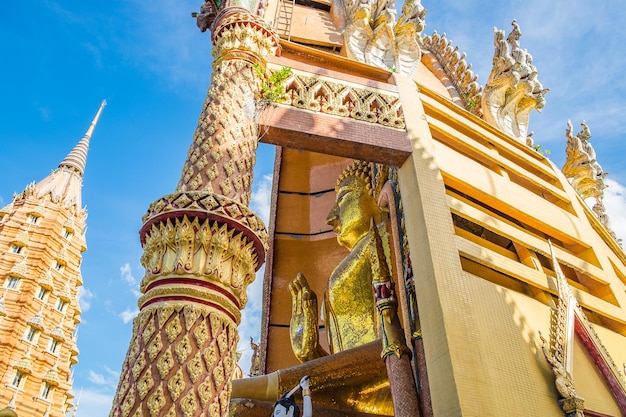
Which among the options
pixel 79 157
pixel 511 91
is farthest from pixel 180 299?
pixel 79 157

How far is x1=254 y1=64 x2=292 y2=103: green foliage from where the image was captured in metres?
5.18

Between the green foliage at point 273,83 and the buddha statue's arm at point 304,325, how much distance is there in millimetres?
2731

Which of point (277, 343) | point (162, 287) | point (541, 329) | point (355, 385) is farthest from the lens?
point (277, 343)

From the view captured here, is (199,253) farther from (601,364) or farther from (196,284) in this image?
(601,364)

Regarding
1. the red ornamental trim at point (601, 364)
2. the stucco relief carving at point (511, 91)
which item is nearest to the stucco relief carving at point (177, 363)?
the red ornamental trim at point (601, 364)

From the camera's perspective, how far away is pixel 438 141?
6090 millimetres

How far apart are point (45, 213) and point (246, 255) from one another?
88.4ft

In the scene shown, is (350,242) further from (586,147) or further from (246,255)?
(586,147)

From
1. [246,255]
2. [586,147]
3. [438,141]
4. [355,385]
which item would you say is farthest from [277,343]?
[586,147]

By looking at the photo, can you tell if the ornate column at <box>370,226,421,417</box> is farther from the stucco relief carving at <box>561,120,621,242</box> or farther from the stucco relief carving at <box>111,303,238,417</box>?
the stucco relief carving at <box>561,120,621,242</box>

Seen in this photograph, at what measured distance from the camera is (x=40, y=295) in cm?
2469

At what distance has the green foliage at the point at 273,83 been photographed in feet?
17.0

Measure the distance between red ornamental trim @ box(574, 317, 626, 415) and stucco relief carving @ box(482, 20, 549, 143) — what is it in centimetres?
342

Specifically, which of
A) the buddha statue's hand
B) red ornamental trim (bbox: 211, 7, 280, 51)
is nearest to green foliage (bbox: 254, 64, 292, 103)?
red ornamental trim (bbox: 211, 7, 280, 51)
